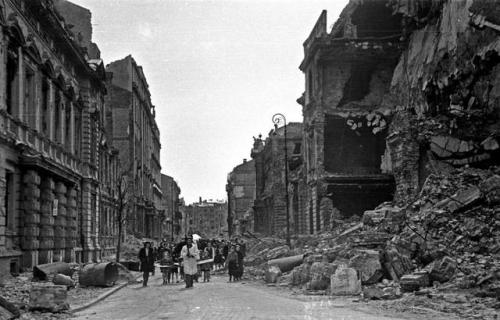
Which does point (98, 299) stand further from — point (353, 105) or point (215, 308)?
point (353, 105)

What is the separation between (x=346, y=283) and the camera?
1639 centimetres

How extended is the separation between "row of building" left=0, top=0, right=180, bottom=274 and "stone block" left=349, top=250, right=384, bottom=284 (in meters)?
9.78

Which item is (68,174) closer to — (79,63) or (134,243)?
(79,63)

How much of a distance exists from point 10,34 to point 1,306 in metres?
12.5

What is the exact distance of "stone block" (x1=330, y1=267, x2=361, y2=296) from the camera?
53.3ft

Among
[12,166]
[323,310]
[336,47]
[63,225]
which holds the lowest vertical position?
[323,310]

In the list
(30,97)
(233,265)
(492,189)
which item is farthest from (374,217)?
(30,97)

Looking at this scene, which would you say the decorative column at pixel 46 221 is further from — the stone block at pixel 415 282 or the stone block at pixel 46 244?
the stone block at pixel 415 282

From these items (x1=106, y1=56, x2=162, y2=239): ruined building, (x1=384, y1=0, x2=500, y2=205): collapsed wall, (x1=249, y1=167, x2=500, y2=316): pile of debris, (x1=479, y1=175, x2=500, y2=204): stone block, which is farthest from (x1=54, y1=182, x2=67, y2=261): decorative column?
(x1=106, y1=56, x2=162, y2=239): ruined building

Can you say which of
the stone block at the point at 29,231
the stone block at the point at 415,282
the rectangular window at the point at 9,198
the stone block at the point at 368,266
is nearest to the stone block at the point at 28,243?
the stone block at the point at 29,231

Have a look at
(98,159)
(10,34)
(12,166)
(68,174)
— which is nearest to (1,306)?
(12,166)

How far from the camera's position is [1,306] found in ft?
35.4

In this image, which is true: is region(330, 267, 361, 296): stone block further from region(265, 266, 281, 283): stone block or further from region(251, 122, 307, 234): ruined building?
region(251, 122, 307, 234): ruined building

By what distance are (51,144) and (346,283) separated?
1498cm
